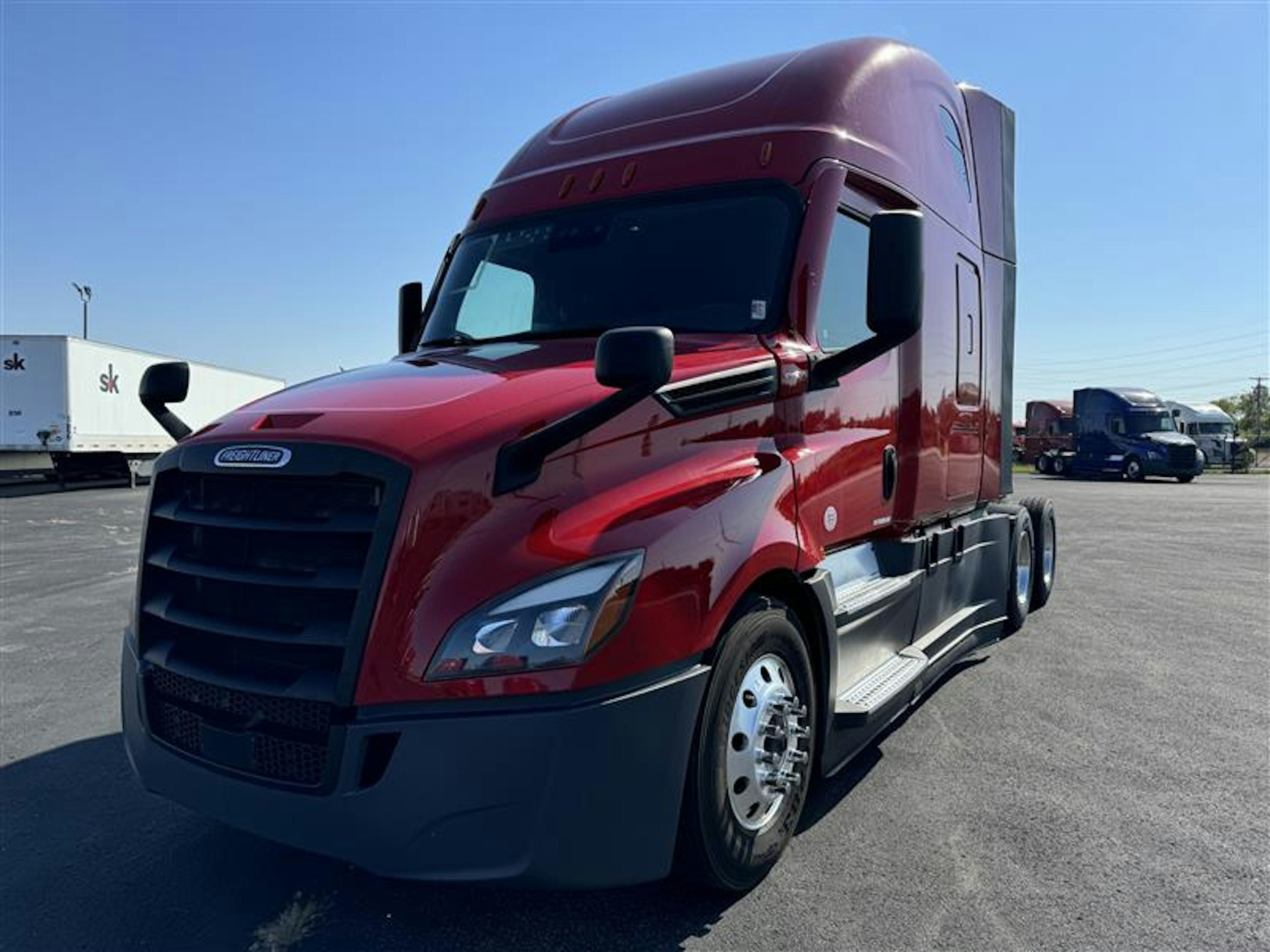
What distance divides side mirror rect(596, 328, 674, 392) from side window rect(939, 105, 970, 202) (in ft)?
12.8

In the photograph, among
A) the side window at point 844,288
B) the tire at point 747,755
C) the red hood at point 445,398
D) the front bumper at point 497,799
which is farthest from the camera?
the side window at point 844,288

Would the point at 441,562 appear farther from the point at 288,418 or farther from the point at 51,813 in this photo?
the point at 51,813

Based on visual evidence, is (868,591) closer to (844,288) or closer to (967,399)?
(844,288)

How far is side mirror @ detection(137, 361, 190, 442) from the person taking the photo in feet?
11.9

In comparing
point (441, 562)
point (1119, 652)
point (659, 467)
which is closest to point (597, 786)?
point (441, 562)

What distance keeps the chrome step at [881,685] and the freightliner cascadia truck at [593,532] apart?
24 mm

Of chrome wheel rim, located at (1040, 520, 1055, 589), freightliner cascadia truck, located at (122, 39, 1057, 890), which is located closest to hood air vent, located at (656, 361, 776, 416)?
freightliner cascadia truck, located at (122, 39, 1057, 890)

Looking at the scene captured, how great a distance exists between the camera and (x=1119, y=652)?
21.4 feet

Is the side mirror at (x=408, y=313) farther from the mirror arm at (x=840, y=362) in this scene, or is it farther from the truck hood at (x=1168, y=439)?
the truck hood at (x=1168, y=439)

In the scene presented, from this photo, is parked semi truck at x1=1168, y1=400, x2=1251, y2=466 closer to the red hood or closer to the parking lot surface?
A: the parking lot surface

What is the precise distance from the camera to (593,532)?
2.57 m

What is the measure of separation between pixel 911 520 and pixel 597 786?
2.88 meters

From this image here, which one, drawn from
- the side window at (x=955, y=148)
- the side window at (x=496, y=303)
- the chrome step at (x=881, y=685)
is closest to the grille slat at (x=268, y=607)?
the side window at (x=496, y=303)

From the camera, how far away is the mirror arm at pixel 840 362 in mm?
3586
